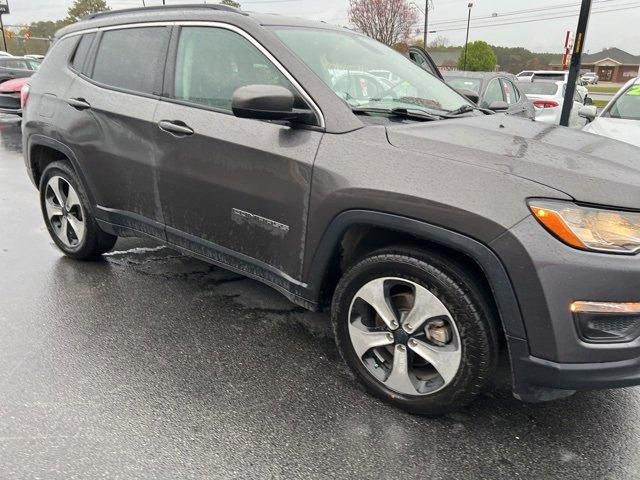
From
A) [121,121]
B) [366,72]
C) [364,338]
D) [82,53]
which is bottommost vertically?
[364,338]

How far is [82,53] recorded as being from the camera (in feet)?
12.8

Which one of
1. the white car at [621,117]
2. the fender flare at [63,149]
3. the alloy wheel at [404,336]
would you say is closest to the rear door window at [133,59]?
the fender flare at [63,149]

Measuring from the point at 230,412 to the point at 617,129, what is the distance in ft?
15.7

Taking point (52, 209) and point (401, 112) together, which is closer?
point (401, 112)

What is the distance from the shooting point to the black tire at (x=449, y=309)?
7.18ft

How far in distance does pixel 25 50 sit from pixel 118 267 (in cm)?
7178

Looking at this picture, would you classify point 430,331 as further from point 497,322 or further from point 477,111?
point 477,111

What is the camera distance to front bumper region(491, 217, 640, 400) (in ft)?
6.40

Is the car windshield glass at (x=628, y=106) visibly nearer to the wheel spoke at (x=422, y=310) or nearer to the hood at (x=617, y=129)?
the hood at (x=617, y=129)

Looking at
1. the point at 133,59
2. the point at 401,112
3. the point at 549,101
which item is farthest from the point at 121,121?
the point at 549,101

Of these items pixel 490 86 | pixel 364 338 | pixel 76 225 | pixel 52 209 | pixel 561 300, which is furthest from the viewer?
pixel 490 86

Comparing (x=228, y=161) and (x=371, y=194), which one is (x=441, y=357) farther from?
(x=228, y=161)

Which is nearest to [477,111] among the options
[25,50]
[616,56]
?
[25,50]

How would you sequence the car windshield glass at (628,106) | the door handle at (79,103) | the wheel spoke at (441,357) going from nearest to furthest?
the wheel spoke at (441,357), the door handle at (79,103), the car windshield glass at (628,106)
